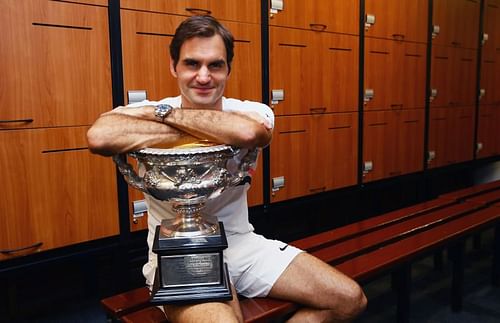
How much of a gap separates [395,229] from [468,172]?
2.97 meters

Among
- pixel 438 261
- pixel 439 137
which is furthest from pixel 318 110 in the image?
pixel 439 137

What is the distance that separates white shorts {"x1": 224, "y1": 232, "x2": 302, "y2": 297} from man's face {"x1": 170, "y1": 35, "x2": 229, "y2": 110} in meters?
0.45

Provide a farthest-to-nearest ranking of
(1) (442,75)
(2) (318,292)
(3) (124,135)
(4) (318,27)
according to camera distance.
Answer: (1) (442,75), (4) (318,27), (2) (318,292), (3) (124,135)

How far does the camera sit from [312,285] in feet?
4.92

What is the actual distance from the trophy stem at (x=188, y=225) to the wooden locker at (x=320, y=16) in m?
1.84

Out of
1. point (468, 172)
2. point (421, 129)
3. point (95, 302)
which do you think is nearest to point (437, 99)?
point (421, 129)

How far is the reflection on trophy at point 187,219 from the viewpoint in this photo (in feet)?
3.88

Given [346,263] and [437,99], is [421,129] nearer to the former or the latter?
[437,99]

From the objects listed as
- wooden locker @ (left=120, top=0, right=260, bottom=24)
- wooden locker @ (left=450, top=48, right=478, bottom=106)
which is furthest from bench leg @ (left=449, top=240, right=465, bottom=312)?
wooden locker @ (left=450, top=48, right=478, bottom=106)

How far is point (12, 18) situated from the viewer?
196 centimetres

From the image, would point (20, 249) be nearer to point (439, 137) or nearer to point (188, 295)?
point (188, 295)

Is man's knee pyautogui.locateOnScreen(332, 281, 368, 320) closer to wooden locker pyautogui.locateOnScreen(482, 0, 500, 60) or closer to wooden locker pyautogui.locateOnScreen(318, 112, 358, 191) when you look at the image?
wooden locker pyautogui.locateOnScreen(318, 112, 358, 191)

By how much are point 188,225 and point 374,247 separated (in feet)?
3.89

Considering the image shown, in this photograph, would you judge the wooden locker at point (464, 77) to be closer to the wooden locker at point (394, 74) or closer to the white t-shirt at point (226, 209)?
the wooden locker at point (394, 74)
